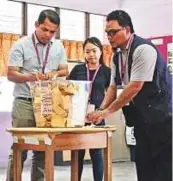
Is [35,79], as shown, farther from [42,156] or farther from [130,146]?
[130,146]

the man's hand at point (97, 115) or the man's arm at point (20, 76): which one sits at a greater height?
the man's arm at point (20, 76)

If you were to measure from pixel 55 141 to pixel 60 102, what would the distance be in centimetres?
22

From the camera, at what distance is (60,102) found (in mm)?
2418

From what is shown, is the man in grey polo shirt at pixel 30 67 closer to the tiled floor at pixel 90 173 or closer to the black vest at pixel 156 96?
the black vest at pixel 156 96

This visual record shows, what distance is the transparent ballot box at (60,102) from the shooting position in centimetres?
242

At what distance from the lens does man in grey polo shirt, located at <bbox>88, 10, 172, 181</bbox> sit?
2.35 meters

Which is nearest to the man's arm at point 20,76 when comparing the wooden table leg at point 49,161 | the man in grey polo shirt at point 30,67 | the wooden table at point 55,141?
the man in grey polo shirt at point 30,67

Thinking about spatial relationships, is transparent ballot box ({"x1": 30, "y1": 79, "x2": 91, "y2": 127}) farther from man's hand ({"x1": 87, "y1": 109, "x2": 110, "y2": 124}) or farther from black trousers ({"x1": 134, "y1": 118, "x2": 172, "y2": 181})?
black trousers ({"x1": 134, "y1": 118, "x2": 172, "y2": 181})

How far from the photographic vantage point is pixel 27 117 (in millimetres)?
2883

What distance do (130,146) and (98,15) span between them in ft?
8.16

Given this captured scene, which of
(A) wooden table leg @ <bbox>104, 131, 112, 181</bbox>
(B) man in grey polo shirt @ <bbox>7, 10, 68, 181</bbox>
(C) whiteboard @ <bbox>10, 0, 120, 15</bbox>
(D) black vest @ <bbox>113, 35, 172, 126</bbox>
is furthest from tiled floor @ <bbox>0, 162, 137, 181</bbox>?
(C) whiteboard @ <bbox>10, 0, 120, 15</bbox>

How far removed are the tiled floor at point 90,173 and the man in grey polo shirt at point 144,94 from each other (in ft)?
6.78

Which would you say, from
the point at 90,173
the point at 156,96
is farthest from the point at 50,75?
the point at 90,173

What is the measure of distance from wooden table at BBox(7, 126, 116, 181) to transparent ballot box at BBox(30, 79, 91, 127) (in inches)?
3.5
